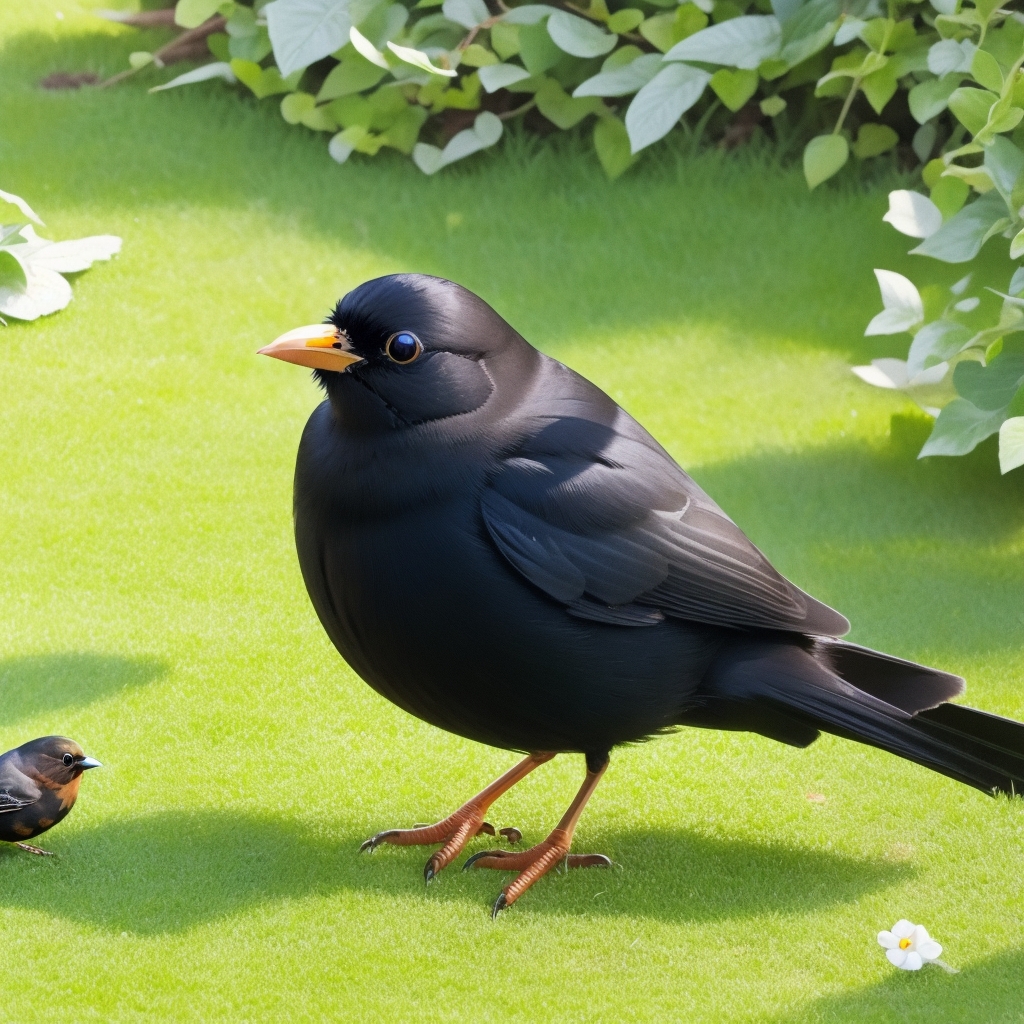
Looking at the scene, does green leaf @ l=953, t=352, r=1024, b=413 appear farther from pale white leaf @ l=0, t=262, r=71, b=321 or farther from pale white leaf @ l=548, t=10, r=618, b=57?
pale white leaf @ l=0, t=262, r=71, b=321

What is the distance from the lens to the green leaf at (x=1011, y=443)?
453 centimetres

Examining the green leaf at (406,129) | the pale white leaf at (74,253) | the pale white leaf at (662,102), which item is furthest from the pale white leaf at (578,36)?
the pale white leaf at (74,253)

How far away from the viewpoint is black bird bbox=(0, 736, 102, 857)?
11.0 ft

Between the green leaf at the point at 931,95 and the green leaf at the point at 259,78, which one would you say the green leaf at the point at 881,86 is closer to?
the green leaf at the point at 931,95

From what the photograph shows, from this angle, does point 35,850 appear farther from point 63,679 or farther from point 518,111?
point 518,111

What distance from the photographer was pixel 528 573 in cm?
316

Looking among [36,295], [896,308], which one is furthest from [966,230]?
[36,295]

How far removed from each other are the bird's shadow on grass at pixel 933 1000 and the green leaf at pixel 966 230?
3012mm

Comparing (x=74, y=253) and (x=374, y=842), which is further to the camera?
(x=74, y=253)

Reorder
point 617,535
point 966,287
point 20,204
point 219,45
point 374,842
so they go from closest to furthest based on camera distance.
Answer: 1. point 617,535
2. point 374,842
3. point 966,287
4. point 20,204
5. point 219,45

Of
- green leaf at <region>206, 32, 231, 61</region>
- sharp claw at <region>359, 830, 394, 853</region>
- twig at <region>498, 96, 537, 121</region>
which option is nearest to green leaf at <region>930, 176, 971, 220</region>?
twig at <region>498, 96, 537, 121</region>

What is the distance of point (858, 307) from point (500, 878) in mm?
3923

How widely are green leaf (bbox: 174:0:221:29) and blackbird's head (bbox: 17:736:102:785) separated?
532cm

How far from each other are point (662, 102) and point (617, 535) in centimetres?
399
